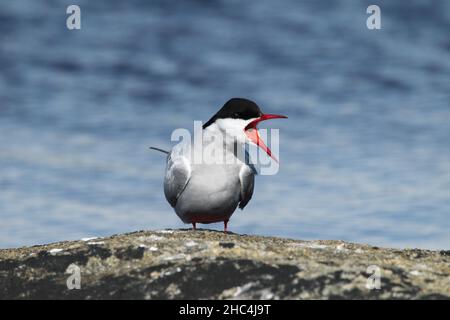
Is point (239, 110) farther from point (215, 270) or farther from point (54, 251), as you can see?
point (215, 270)

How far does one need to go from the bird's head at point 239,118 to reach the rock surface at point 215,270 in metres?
1.72

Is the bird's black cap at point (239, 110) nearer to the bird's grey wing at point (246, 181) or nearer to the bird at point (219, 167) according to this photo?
the bird at point (219, 167)

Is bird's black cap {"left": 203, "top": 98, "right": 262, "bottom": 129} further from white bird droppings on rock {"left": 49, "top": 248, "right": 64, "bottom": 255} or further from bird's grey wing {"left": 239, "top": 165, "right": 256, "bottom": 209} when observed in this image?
white bird droppings on rock {"left": 49, "top": 248, "right": 64, "bottom": 255}

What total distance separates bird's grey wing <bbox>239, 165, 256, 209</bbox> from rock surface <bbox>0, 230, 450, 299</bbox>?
5.19ft

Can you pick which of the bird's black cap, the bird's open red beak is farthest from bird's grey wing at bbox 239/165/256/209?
the bird's black cap

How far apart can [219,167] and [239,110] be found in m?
0.69

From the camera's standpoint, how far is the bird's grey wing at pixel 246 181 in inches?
317

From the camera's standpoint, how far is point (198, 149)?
7980 mm

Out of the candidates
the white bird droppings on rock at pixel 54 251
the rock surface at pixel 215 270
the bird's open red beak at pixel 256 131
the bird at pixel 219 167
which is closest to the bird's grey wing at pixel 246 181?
the bird at pixel 219 167

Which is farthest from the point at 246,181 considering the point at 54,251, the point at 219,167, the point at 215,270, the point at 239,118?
the point at 215,270

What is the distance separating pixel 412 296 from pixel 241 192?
358 cm

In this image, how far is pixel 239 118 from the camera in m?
7.93

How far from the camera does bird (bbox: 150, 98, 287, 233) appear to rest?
25.8 ft
